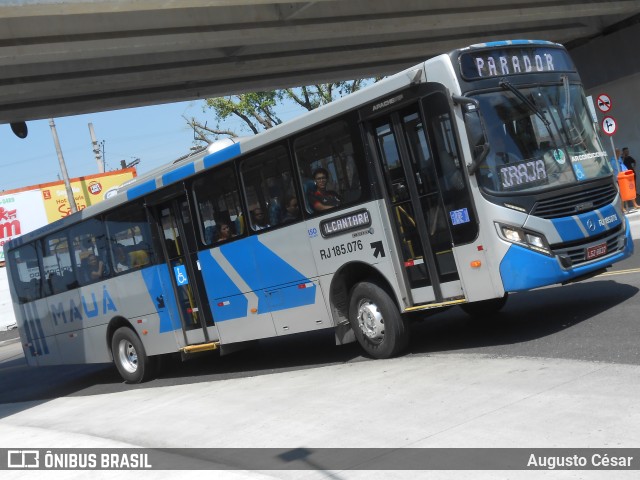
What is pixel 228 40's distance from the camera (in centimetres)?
1920

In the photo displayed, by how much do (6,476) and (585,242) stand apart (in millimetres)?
6595

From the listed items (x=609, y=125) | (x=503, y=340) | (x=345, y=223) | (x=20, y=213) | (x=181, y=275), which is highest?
(x=20, y=213)

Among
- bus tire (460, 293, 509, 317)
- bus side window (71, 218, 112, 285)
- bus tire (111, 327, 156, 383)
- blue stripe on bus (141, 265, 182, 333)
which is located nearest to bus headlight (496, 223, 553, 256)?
bus tire (460, 293, 509, 317)

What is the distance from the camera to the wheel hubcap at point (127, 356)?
15.2 meters

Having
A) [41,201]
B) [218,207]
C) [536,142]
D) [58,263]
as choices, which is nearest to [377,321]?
[536,142]

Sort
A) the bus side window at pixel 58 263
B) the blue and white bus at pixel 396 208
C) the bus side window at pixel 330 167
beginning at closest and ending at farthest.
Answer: the blue and white bus at pixel 396 208 → the bus side window at pixel 330 167 → the bus side window at pixel 58 263

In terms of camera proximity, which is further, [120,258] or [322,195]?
[120,258]

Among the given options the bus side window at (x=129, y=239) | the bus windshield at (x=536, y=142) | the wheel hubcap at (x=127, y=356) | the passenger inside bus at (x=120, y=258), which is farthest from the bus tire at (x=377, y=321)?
the wheel hubcap at (x=127, y=356)

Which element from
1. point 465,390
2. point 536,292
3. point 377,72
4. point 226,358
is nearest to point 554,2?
point 377,72

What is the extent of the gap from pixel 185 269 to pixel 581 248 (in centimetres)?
637

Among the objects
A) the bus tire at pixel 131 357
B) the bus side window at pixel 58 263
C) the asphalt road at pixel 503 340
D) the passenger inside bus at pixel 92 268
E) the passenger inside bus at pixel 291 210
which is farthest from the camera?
the bus side window at pixel 58 263

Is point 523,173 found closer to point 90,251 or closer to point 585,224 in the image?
point 585,224

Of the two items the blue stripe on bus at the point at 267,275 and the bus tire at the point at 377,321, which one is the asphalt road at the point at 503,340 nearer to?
the bus tire at the point at 377,321

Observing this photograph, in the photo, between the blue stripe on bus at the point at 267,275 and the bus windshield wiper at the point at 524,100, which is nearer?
the bus windshield wiper at the point at 524,100
